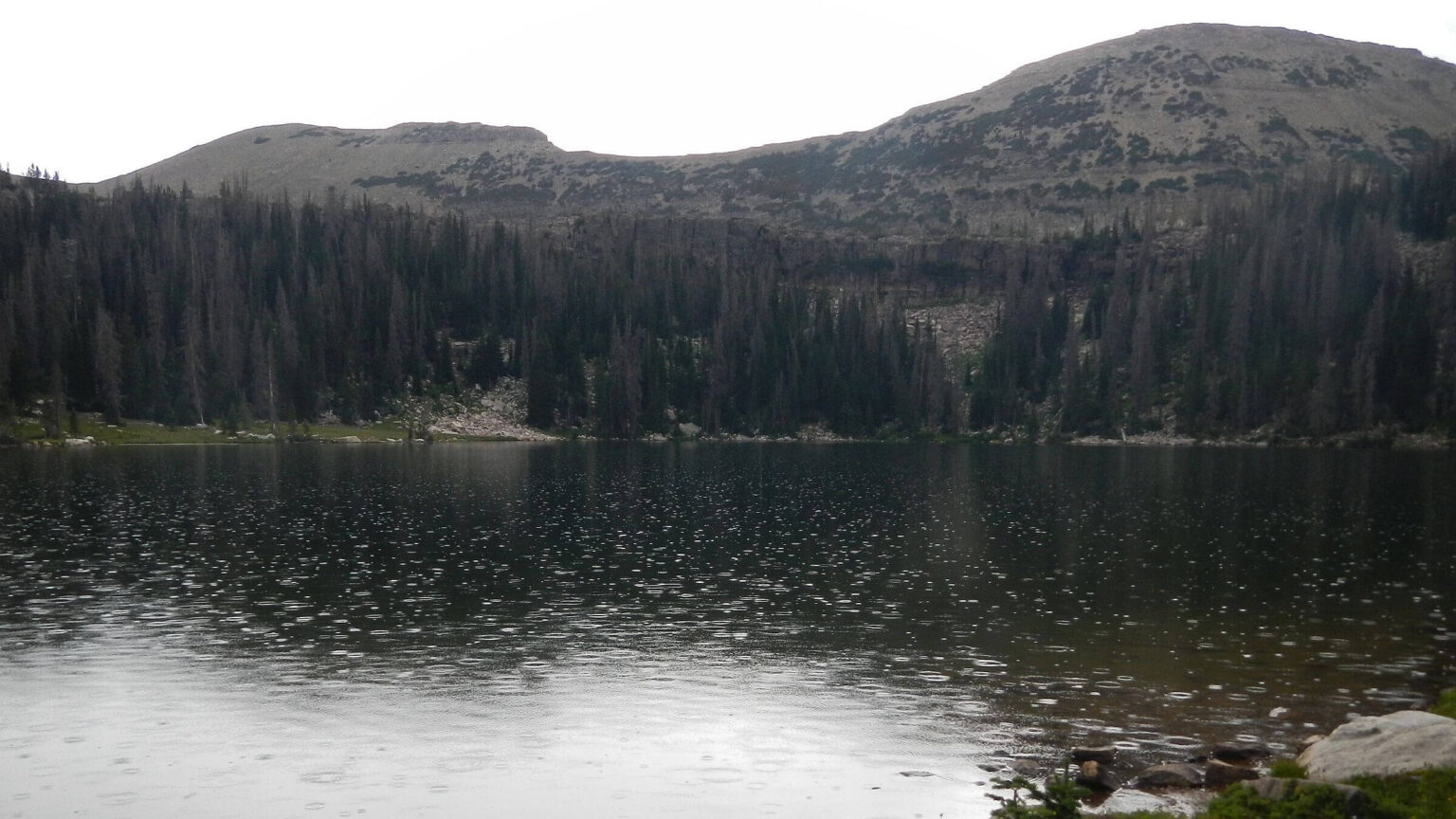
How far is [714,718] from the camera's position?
79.5 feet

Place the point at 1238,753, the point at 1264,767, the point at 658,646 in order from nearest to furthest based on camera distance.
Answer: the point at 1264,767
the point at 1238,753
the point at 658,646

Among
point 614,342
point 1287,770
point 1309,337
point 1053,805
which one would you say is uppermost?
point 1309,337

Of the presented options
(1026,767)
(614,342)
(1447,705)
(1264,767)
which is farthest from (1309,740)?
(614,342)

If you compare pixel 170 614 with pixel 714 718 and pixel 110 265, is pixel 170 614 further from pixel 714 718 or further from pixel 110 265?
pixel 110 265

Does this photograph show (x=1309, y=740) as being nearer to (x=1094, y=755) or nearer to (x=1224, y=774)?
(x=1224, y=774)

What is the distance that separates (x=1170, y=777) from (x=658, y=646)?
15832 mm

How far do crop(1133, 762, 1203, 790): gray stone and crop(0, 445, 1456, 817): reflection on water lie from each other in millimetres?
1640

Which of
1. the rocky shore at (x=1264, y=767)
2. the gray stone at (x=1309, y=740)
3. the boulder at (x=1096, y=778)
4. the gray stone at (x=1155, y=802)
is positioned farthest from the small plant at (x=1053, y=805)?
the gray stone at (x=1309, y=740)

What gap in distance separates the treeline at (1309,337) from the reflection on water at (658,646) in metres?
103

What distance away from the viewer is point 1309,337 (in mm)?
176125

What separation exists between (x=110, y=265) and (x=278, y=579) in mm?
168656

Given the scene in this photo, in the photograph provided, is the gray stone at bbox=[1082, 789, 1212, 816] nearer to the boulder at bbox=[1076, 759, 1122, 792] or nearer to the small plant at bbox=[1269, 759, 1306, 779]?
the boulder at bbox=[1076, 759, 1122, 792]

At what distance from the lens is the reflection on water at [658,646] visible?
2044 centimetres

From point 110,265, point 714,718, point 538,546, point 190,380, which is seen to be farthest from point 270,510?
point 110,265
